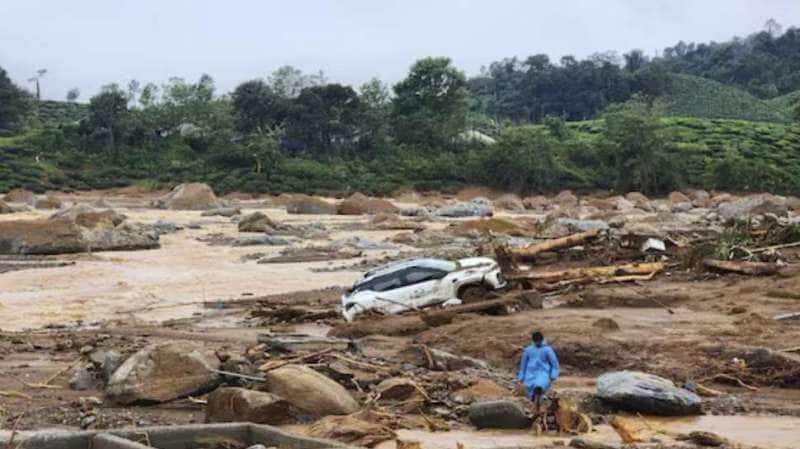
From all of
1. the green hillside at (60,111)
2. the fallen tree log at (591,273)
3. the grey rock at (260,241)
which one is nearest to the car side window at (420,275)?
the fallen tree log at (591,273)

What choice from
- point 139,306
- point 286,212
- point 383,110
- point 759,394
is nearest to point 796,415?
point 759,394

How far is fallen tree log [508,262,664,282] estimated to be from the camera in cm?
2457

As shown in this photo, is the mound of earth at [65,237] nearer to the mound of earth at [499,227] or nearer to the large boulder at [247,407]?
the mound of earth at [499,227]

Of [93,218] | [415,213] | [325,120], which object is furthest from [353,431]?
[325,120]

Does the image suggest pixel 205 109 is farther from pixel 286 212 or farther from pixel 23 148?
pixel 286 212

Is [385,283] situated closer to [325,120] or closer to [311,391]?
[311,391]

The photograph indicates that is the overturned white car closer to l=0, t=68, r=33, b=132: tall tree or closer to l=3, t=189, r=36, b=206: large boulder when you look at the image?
l=3, t=189, r=36, b=206: large boulder

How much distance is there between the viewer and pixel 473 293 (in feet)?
73.4

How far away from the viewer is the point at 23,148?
8519 cm

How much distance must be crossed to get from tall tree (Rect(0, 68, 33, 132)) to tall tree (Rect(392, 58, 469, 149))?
113 feet

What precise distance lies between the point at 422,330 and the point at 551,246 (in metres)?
9.28

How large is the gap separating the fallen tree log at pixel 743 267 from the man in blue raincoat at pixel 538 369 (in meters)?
13.6

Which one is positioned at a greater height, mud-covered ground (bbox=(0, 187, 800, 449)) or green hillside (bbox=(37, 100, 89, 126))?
green hillside (bbox=(37, 100, 89, 126))

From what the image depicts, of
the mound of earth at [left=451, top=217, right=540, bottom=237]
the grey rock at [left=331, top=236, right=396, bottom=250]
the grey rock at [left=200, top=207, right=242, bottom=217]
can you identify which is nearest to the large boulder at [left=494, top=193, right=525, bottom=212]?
the grey rock at [left=200, top=207, right=242, bottom=217]
